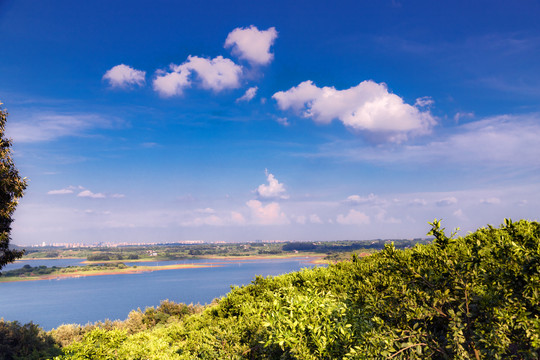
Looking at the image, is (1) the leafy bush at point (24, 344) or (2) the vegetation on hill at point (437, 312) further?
(1) the leafy bush at point (24, 344)

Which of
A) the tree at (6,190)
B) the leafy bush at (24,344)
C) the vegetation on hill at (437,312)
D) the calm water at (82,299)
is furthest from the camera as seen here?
the calm water at (82,299)

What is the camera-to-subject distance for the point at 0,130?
1705 centimetres

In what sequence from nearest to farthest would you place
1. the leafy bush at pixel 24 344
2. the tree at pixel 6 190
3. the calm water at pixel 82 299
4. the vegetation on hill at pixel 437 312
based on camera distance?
the vegetation on hill at pixel 437 312, the tree at pixel 6 190, the leafy bush at pixel 24 344, the calm water at pixel 82 299

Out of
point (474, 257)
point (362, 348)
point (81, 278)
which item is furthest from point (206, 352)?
point (81, 278)

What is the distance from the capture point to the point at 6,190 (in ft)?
53.7

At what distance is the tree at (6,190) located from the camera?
1638cm

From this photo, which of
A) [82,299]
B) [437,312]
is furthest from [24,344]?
[82,299]

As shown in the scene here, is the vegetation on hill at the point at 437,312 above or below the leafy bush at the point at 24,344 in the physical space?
above

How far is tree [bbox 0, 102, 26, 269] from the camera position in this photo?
53.7 feet

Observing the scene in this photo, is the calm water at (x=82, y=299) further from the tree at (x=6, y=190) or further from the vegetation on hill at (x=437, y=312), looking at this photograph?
the vegetation on hill at (x=437, y=312)

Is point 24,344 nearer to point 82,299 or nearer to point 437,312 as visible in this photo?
point 437,312

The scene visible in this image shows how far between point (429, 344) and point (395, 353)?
746mm

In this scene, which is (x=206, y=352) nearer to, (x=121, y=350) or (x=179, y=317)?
(x=121, y=350)

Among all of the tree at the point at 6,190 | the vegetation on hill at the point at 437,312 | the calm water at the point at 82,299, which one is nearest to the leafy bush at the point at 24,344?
the tree at the point at 6,190
